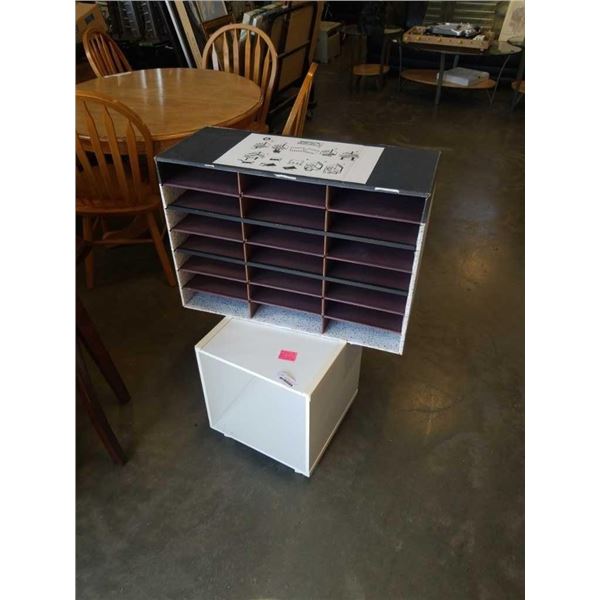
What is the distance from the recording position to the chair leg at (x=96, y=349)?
133cm

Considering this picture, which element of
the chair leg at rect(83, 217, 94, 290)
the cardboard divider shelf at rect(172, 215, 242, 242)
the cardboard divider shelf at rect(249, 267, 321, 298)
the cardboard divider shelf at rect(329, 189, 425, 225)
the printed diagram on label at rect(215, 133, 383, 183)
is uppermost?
the printed diagram on label at rect(215, 133, 383, 183)

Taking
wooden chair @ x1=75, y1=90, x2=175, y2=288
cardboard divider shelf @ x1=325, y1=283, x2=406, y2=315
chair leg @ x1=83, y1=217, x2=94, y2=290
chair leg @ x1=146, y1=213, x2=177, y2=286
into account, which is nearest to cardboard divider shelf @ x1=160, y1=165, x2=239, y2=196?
cardboard divider shelf @ x1=325, y1=283, x2=406, y2=315

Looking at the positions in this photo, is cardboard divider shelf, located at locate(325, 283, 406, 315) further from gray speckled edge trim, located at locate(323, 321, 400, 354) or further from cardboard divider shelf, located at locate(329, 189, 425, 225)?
cardboard divider shelf, located at locate(329, 189, 425, 225)

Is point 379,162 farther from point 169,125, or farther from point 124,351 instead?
point 124,351

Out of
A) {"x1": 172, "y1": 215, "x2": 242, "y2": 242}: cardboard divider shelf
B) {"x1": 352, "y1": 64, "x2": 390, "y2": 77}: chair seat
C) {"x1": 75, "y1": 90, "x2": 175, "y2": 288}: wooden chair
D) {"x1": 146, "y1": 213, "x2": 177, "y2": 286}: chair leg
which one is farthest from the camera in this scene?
{"x1": 352, "y1": 64, "x2": 390, "y2": 77}: chair seat

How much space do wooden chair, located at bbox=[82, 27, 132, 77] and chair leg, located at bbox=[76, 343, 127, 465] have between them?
1.85m

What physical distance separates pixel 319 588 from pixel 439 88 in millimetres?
4327

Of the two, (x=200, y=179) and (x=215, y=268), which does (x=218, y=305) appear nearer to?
(x=215, y=268)

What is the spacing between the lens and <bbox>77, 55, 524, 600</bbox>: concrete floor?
3.92 ft

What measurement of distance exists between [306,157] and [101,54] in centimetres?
213

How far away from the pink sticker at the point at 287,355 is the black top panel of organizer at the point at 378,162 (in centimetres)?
50

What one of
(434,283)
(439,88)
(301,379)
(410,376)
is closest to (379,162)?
(301,379)

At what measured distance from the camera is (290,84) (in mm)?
3682

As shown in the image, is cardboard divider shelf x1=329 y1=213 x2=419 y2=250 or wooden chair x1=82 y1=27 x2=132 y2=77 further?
wooden chair x1=82 y1=27 x2=132 y2=77
